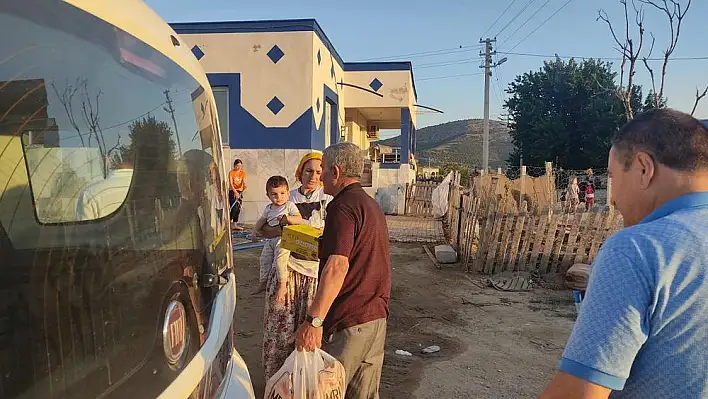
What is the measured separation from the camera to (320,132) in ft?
44.5

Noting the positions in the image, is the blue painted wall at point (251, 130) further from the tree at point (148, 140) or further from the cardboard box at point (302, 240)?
the tree at point (148, 140)

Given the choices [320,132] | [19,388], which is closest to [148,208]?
[19,388]

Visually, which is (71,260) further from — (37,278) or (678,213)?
(678,213)

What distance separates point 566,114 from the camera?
34.2 m

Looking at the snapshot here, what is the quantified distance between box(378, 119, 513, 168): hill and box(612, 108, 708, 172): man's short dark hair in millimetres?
65815

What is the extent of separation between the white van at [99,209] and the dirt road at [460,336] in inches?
118

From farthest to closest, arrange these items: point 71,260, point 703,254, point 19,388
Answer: point 703,254, point 71,260, point 19,388

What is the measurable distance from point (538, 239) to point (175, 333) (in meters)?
7.17

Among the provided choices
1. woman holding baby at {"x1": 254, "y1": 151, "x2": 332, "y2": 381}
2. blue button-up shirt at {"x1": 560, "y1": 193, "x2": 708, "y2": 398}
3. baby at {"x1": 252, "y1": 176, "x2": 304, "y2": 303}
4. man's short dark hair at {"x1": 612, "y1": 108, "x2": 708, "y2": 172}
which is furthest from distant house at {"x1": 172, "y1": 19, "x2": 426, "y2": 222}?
blue button-up shirt at {"x1": 560, "y1": 193, "x2": 708, "y2": 398}

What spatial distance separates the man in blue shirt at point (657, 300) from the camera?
1.21 meters

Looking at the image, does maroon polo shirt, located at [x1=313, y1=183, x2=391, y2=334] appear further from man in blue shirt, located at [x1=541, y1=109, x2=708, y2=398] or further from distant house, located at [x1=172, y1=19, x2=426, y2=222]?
distant house, located at [x1=172, y1=19, x2=426, y2=222]

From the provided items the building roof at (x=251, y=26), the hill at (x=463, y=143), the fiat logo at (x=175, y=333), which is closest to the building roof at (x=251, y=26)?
the building roof at (x=251, y=26)

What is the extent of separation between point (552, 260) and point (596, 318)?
712cm

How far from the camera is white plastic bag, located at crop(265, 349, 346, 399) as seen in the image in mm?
2557
